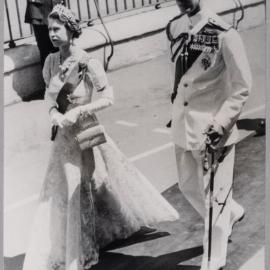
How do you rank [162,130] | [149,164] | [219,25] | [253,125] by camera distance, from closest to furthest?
[219,25], [149,164], [253,125], [162,130]

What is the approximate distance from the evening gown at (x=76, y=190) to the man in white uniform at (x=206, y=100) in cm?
46

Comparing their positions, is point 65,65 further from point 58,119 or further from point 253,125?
point 253,125

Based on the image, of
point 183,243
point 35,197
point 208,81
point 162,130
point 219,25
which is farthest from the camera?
point 162,130

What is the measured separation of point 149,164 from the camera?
5348 mm

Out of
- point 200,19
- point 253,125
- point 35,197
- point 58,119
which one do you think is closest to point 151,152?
point 253,125

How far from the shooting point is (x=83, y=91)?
3842 mm

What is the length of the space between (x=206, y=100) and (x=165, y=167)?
1449 mm

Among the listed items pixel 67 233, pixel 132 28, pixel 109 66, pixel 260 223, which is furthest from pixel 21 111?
pixel 260 223

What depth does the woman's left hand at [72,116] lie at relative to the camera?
3771mm

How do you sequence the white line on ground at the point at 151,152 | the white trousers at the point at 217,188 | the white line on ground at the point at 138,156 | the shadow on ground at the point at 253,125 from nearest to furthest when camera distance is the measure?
the white trousers at the point at 217,188 < the white line on ground at the point at 138,156 < the white line on ground at the point at 151,152 < the shadow on ground at the point at 253,125

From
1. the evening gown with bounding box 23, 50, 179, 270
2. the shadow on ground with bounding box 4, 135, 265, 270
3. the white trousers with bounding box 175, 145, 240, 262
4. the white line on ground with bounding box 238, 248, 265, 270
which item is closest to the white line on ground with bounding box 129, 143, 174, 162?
the shadow on ground with bounding box 4, 135, 265, 270

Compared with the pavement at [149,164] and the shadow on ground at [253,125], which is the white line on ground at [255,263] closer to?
the pavement at [149,164]

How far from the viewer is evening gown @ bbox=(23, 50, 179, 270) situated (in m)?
3.85

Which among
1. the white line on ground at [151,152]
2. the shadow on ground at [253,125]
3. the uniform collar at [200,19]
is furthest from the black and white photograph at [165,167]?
the shadow on ground at [253,125]
